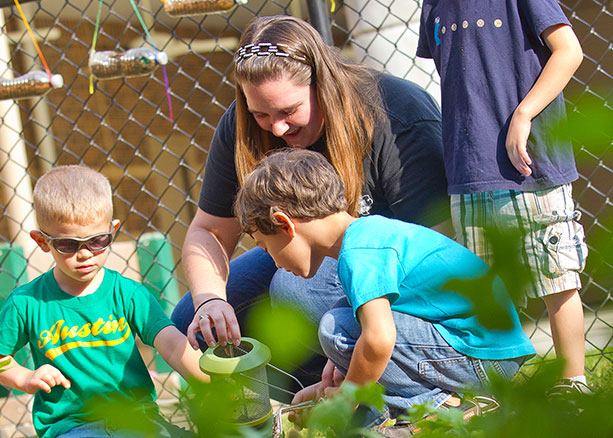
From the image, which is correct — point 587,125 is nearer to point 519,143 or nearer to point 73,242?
point 519,143

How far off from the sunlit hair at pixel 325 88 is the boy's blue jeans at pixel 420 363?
411mm

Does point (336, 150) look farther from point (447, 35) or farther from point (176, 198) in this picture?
point (176, 198)

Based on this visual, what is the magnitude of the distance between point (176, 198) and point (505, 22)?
6.26 m

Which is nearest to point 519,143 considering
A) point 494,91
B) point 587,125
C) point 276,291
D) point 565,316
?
point 494,91

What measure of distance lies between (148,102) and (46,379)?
3.38 metres

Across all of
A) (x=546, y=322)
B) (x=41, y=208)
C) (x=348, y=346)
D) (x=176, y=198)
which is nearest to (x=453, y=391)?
(x=348, y=346)

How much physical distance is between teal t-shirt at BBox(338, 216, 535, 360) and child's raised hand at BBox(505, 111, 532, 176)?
427 mm

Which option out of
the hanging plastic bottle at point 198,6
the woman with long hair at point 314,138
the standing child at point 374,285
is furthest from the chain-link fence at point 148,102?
the standing child at point 374,285

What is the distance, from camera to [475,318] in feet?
1.31

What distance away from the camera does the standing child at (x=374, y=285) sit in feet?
4.83

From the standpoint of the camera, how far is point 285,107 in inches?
72.0

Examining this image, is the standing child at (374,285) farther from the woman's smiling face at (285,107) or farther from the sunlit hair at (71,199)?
the sunlit hair at (71,199)

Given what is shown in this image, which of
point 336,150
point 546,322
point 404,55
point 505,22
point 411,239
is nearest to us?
point 411,239

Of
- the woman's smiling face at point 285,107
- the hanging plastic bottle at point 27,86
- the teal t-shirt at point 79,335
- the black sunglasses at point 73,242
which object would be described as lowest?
the teal t-shirt at point 79,335
